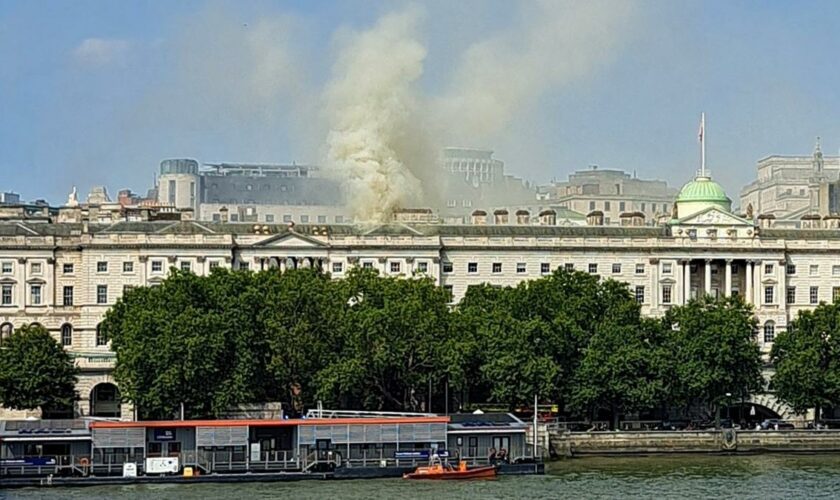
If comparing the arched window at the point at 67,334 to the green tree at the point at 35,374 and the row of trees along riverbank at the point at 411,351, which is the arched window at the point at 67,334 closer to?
the row of trees along riverbank at the point at 411,351

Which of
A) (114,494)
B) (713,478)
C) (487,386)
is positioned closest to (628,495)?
(713,478)

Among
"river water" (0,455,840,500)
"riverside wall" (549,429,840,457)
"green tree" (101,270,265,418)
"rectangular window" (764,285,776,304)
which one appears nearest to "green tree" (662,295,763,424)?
"riverside wall" (549,429,840,457)

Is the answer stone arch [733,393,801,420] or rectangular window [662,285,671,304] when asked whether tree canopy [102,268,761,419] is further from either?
rectangular window [662,285,671,304]

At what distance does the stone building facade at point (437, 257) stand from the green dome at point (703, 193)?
1106mm

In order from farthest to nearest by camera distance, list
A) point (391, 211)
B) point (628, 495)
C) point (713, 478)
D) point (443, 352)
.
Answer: point (391, 211)
point (443, 352)
point (713, 478)
point (628, 495)

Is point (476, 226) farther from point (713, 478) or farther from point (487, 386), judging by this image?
point (713, 478)

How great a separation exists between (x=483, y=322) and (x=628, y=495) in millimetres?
30293

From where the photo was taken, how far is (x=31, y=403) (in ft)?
382

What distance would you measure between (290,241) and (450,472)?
5027 cm

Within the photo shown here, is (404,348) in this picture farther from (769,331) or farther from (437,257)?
(769,331)

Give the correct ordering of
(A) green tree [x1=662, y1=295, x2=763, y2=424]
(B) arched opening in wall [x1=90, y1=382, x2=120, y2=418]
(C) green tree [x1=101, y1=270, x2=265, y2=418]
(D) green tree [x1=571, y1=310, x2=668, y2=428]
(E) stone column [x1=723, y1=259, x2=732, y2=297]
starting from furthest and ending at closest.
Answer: (E) stone column [x1=723, y1=259, x2=732, y2=297], (B) arched opening in wall [x1=90, y1=382, x2=120, y2=418], (A) green tree [x1=662, y1=295, x2=763, y2=424], (D) green tree [x1=571, y1=310, x2=668, y2=428], (C) green tree [x1=101, y1=270, x2=265, y2=418]

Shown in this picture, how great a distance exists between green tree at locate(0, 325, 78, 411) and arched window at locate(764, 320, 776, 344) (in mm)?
49967

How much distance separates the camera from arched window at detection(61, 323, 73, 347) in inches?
5576

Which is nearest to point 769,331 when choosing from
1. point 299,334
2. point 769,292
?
point 769,292
